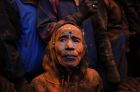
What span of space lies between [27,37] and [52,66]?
0.44 meters

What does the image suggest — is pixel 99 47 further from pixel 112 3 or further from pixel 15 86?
pixel 15 86

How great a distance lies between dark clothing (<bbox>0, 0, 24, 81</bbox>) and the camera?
2846 mm

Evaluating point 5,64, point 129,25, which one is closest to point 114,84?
point 129,25

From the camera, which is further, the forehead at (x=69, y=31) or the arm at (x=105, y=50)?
the arm at (x=105, y=50)

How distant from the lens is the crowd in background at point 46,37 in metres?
2.86

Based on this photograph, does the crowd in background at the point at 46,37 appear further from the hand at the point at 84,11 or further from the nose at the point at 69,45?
the nose at the point at 69,45

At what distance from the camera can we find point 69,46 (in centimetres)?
254

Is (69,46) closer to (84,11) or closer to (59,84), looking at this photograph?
(59,84)

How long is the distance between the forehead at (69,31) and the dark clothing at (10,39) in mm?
427

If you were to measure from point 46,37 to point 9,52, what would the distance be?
11.3 inches

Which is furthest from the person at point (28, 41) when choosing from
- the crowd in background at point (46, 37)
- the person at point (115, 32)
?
the person at point (115, 32)

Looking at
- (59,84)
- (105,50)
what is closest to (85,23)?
(105,50)

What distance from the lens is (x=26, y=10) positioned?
295 centimetres

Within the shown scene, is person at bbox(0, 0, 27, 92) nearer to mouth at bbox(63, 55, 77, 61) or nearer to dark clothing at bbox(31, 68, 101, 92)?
dark clothing at bbox(31, 68, 101, 92)
